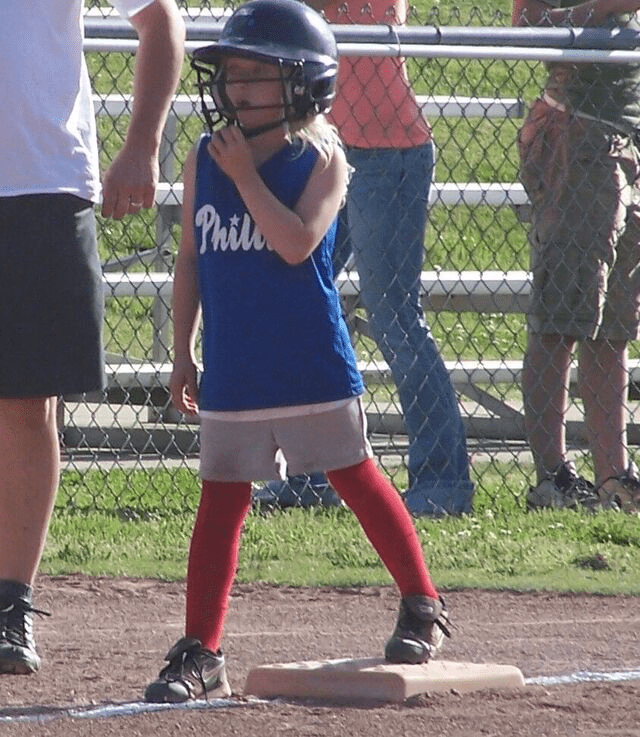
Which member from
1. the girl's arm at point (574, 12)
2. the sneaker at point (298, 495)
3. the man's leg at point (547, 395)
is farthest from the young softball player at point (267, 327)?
the girl's arm at point (574, 12)

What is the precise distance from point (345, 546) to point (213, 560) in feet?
6.45

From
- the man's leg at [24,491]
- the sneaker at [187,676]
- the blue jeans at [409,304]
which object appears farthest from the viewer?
the blue jeans at [409,304]

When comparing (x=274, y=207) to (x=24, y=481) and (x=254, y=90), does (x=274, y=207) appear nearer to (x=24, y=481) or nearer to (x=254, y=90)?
(x=254, y=90)

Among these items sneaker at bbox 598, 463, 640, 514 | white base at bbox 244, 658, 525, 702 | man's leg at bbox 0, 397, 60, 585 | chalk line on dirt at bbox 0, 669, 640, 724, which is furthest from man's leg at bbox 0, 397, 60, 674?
sneaker at bbox 598, 463, 640, 514

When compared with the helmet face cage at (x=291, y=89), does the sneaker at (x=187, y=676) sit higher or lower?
lower

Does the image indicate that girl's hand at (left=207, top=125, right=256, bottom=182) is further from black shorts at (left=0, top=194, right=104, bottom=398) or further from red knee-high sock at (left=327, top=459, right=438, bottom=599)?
red knee-high sock at (left=327, top=459, right=438, bottom=599)

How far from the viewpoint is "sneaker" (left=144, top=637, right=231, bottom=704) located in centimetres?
395

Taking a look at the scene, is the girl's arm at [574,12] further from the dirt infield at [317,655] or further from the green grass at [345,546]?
the dirt infield at [317,655]

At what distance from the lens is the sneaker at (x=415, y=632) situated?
13.7 ft

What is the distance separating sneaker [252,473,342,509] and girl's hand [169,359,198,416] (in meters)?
2.44

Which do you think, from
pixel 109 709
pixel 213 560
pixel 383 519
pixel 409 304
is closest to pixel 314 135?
pixel 383 519

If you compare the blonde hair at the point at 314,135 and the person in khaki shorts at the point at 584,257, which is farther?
the person in khaki shorts at the point at 584,257

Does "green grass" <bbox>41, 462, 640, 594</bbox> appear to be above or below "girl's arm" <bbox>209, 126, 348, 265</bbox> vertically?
below

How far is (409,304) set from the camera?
21.7 feet
